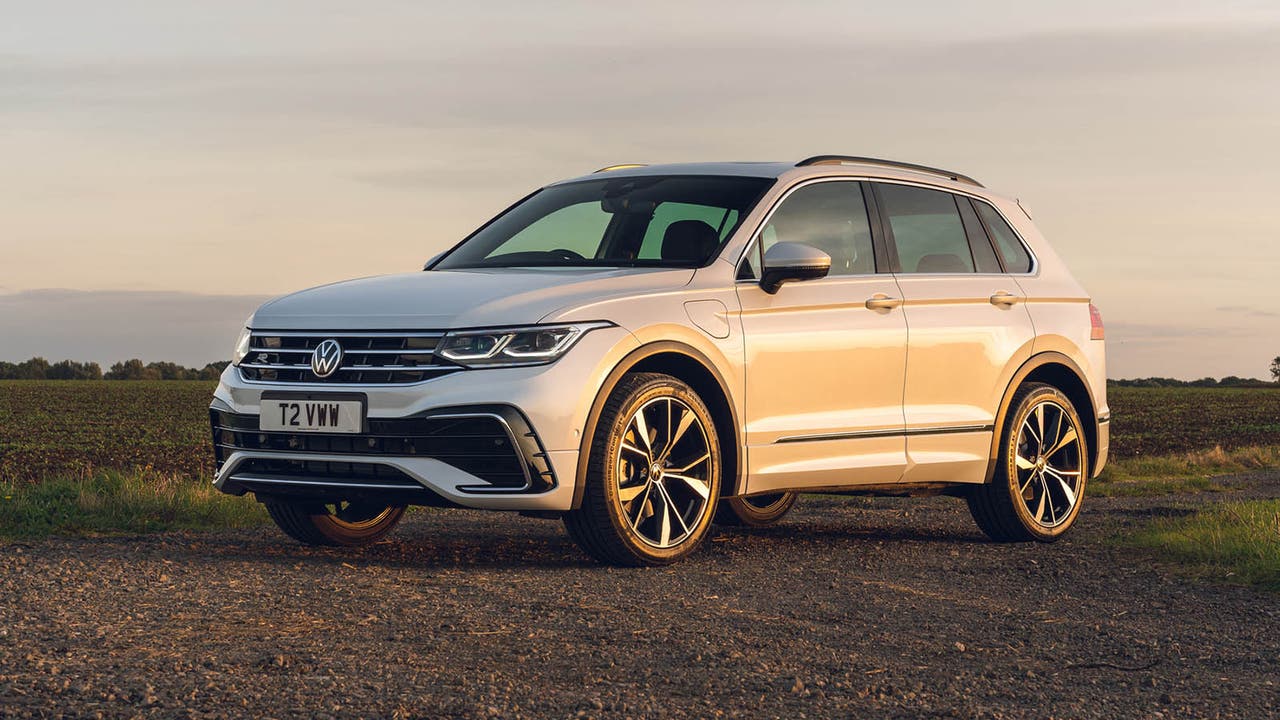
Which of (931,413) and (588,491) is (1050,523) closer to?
(931,413)

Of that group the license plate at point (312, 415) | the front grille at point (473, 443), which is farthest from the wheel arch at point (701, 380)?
the license plate at point (312, 415)

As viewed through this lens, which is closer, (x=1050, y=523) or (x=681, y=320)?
(x=681, y=320)

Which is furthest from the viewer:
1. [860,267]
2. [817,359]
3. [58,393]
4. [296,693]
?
[58,393]

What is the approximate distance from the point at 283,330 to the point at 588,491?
1718 millimetres

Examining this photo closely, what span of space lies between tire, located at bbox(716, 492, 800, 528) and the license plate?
358cm

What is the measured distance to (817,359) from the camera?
25.7ft

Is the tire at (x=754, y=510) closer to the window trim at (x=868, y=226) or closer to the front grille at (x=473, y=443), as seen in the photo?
the window trim at (x=868, y=226)

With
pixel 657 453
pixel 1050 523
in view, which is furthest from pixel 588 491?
pixel 1050 523

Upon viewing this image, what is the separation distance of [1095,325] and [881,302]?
8.03 feet

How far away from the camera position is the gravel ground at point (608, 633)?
448 centimetres

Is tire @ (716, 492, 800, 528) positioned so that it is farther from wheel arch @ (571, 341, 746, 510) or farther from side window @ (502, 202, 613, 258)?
side window @ (502, 202, 613, 258)

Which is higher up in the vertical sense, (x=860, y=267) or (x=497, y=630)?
(x=860, y=267)

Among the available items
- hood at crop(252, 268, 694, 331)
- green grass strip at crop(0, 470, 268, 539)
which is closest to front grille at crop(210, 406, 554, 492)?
hood at crop(252, 268, 694, 331)

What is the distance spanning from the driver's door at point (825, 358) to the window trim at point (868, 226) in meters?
0.02
